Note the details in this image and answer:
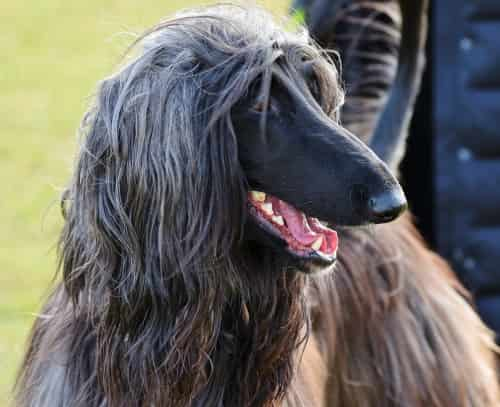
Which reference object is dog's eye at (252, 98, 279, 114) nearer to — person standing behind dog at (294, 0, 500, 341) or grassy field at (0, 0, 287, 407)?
grassy field at (0, 0, 287, 407)

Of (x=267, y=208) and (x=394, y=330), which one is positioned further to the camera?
(x=394, y=330)

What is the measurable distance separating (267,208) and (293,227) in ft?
0.21

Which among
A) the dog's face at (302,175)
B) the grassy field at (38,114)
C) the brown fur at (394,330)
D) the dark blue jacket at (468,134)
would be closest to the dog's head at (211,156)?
the dog's face at (302,175)

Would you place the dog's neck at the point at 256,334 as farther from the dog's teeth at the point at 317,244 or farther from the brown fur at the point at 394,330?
the brown fur at the point at 394,330

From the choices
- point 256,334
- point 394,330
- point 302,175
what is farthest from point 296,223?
point 394,330

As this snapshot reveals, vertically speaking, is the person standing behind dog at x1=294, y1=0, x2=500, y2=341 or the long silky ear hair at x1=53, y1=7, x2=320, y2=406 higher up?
the long silky ear hair at x1=53, y1=7, x2=320, y2=406

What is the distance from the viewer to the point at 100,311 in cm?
218

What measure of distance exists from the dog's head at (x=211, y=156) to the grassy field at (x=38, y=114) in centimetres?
21

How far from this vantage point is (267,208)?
2.20 meters

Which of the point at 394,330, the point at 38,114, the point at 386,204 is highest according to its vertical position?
the point at 386,204

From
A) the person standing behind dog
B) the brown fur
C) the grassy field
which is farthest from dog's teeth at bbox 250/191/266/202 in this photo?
the person standing behind dog

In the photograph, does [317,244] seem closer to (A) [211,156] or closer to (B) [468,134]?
(A) [211,156]

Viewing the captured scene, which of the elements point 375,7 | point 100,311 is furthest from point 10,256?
point 100,311

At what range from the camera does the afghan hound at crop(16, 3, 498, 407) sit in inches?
83.3
